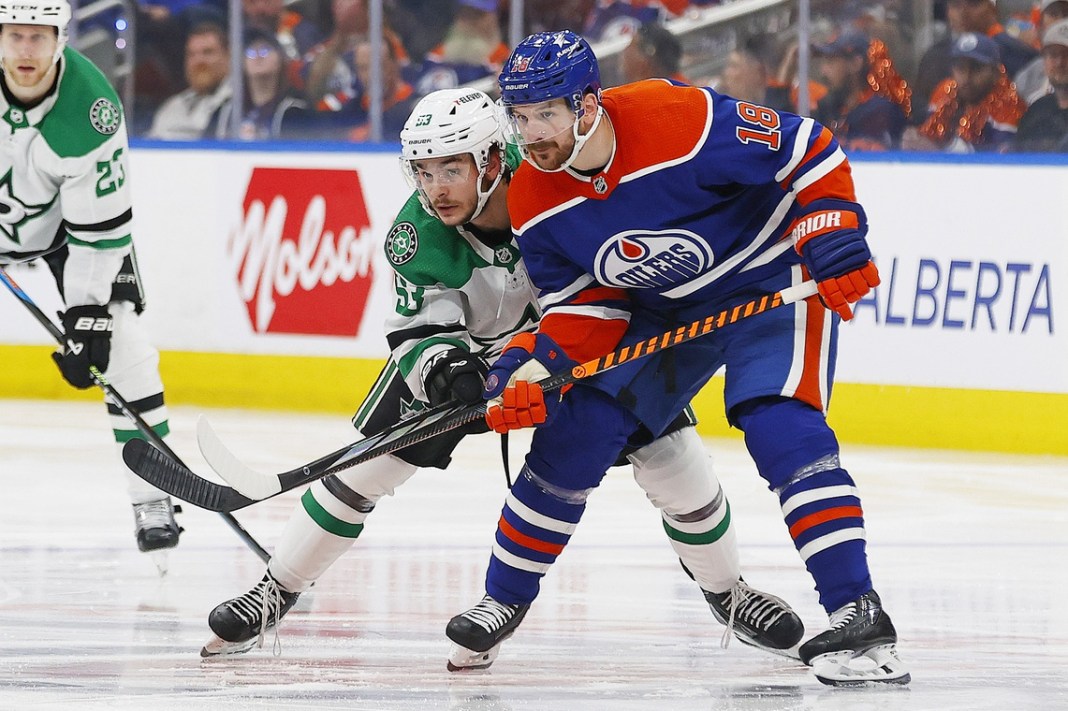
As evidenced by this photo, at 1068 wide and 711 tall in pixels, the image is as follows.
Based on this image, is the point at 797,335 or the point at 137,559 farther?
the point at 137,559

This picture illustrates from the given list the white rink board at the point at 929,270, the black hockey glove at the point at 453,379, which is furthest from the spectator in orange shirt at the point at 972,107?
the black hockey glove at the point at 453,379

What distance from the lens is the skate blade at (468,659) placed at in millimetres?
2717

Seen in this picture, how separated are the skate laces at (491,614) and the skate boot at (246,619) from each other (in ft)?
1.17

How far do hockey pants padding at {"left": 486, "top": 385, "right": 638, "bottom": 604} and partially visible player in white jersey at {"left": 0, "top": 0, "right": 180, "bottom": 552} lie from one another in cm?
108

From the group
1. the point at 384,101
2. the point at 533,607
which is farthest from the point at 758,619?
the point at 384,101

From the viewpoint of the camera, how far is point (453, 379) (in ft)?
8.71

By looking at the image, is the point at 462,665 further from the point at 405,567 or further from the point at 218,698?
the point at 405,567

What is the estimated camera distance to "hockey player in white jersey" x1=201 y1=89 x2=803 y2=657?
8.75ft

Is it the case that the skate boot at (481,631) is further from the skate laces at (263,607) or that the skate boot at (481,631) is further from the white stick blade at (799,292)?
the white stick blade at (799,292)

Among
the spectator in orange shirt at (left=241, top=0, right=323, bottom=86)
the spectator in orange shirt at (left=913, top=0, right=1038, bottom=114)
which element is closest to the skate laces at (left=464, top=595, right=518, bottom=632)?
the spectator in orange shirt at (left=913, top=0, right=1038, bottom=114)

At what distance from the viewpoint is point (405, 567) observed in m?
3.65

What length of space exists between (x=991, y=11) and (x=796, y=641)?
3189mm

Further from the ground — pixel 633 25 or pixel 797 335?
pixel 797 335

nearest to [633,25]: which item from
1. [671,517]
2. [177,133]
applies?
[177,133]
